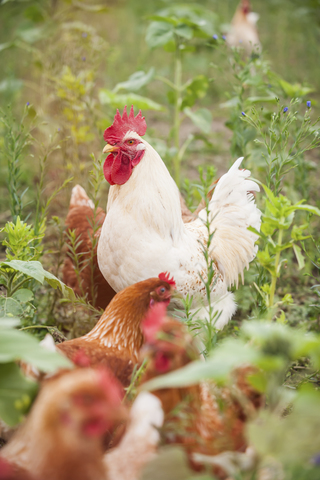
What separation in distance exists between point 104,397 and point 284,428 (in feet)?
1.52

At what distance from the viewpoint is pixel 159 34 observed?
4027 mm

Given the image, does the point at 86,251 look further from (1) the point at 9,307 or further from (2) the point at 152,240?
(1) the point at 9,307

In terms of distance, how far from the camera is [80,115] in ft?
13.8

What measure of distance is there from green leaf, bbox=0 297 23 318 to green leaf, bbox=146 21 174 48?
2824mm

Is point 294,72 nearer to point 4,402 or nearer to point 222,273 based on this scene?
point 222,273

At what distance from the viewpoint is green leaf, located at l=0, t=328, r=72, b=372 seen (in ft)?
3.98

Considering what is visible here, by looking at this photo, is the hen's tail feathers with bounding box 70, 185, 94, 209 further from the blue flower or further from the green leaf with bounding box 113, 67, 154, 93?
the blue flower

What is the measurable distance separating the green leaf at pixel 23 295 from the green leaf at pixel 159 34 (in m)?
2.75

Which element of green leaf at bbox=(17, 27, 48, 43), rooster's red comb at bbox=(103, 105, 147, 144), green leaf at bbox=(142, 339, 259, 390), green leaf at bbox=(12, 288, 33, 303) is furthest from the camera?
green leaf at bbox=(17, 27, 48, 43)

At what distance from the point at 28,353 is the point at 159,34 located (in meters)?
3.58

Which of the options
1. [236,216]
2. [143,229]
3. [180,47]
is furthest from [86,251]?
[180,47]

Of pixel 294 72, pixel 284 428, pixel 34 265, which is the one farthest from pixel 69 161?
pixel 294 72

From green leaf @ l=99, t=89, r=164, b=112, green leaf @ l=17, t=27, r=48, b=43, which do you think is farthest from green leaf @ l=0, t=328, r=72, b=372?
green leaf @ l=17, t=27, r=48, b=43

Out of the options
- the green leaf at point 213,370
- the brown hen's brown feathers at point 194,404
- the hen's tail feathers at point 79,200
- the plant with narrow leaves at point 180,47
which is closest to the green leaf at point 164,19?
the plant with narrow leaves at point 180,47
